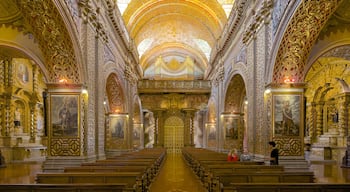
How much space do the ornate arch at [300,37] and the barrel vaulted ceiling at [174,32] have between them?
1139cm

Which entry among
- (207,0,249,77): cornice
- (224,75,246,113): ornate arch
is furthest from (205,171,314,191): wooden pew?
(224,75,246,113): ornate arch

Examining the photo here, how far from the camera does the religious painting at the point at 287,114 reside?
9953mm

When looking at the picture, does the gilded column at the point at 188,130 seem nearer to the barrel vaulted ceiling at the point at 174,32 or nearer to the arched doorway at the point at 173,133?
the arched doorway at the point at 173,133

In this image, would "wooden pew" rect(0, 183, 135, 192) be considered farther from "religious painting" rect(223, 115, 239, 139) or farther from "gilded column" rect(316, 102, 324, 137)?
"gilded column" rect(316, 102, 324, 137)

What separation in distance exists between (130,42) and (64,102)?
11.8m

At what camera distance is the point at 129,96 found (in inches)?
821

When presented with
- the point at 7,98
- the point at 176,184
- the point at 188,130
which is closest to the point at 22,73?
the point at 7,98

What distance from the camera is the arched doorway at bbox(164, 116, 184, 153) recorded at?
101 feet

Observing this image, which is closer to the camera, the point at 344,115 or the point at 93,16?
the point at 93,16

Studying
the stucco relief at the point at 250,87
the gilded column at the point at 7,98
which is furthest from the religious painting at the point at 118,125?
the stucco relief at the point at 250,87

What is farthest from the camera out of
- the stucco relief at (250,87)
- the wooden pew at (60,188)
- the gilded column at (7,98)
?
the gilded column at (7,98)

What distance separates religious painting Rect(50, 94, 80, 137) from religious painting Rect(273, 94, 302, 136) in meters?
5.82

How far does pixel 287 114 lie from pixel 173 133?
21332 mm

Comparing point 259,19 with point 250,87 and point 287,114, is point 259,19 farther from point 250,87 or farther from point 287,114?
point 287,114
